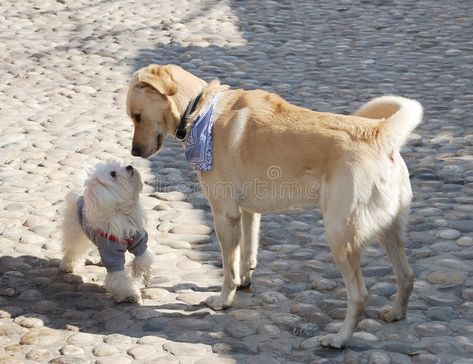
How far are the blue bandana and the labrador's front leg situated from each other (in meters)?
0.29

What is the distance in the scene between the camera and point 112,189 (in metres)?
5.66

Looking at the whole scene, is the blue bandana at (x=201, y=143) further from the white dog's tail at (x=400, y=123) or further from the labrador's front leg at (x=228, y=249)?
the white dog's tail at (x=400, y=123)

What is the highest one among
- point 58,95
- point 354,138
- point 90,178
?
point 354,138

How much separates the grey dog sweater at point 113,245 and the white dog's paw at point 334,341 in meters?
1.54

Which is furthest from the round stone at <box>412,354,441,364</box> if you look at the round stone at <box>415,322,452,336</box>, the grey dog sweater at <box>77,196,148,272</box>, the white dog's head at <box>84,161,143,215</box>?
the white dog's head at <box>84,161,143,215</box>

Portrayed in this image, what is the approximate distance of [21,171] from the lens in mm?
8109

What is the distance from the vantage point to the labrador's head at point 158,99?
546 cm

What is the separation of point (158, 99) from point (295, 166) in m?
1.06

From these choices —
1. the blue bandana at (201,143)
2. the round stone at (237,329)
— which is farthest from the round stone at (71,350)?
the blue bandana at (201,143)

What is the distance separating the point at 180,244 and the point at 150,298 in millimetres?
909

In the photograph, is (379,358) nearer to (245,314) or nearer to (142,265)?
(245,314)

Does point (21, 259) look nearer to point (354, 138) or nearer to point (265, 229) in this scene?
point (265, 229)

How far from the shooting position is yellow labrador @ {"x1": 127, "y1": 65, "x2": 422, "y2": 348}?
482cm

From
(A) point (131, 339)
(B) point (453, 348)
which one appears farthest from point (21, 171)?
(B) point (453, 348)
